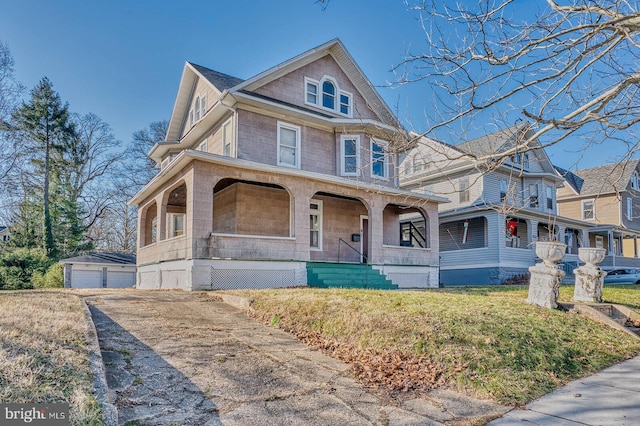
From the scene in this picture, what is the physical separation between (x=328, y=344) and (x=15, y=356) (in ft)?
11.1

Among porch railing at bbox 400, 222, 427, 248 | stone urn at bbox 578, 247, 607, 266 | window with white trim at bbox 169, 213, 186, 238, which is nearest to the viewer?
stone urn at bbox 578, 247, 607, 266

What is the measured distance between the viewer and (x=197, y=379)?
3752 mm

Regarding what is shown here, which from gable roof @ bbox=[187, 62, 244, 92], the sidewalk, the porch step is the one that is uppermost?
gable roof @ bbox=[187, 62, 244, 92]

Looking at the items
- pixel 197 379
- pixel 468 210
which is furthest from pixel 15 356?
pixel 468 210

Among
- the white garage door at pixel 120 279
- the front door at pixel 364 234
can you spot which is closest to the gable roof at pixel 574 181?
the front door at pixel 364 234

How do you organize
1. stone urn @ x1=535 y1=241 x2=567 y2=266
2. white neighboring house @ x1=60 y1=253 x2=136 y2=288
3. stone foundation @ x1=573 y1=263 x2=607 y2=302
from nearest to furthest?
1. stone urn @ x1=535 y1=241 x2=567 y2=266
2. stone foundation @ x1=573 y1=263 x2=607 y2=302
3. white neighboring house @ x1=60 y1=253 x2=136 y2=288

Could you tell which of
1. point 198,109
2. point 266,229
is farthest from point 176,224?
point 266,229

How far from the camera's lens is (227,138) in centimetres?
1467

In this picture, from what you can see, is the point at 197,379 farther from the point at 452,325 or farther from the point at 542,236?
the point at 542,236

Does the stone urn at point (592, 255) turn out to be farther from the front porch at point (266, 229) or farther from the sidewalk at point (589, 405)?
the sidewalk at point (589, 405)

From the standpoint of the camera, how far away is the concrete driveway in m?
3.12

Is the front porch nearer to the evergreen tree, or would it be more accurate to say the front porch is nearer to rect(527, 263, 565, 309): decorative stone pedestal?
rect(527, 263, 565, 309): decorative stone pedestal

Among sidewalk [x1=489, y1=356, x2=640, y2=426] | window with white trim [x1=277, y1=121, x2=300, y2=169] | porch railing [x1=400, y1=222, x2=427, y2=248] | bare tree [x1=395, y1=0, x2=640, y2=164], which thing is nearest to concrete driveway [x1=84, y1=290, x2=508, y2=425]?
sidewalk [x1=489, y1=356, x2=640, y2=426]

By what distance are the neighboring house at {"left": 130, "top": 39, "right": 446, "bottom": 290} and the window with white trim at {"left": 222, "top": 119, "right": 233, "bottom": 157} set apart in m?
0.04
